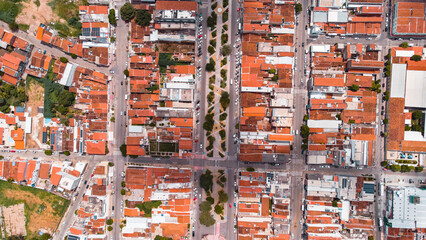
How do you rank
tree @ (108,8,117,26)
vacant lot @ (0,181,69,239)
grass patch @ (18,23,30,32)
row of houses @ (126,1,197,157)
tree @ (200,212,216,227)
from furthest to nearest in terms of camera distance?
vacant lot @ (0,181,69,239)
grass patch @ (18,23,30,32)
row of houses @ (126,1,197,157)
tree @ (108,8,117,26)
tree @ (200,212,216,227)

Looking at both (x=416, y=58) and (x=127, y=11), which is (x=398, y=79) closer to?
(x=416, y=58)

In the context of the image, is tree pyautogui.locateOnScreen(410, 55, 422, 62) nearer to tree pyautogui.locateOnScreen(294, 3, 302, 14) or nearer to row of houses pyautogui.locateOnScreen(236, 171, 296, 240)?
tree pyautogui.locateOnScreen(294, 3, 302, 14)

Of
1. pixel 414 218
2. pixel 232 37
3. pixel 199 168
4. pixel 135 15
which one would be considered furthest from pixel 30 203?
pixel 414 218

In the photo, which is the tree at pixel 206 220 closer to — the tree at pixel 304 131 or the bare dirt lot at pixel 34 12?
the tree at pixel 304 131

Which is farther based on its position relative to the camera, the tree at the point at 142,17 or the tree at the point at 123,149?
the tree at the point at 123,149

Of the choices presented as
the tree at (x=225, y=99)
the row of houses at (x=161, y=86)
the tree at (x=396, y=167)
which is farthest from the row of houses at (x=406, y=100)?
the row of houses at (x=161, y=86)

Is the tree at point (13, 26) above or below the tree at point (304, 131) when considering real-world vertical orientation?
above

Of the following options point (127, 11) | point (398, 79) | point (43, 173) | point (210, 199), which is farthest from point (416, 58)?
point (43, 173)

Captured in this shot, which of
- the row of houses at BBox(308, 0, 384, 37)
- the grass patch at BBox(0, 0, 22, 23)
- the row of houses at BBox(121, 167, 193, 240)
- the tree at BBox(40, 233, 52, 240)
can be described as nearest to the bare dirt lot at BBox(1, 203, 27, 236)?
the tree at BBox(40, 233, 52, 240)
